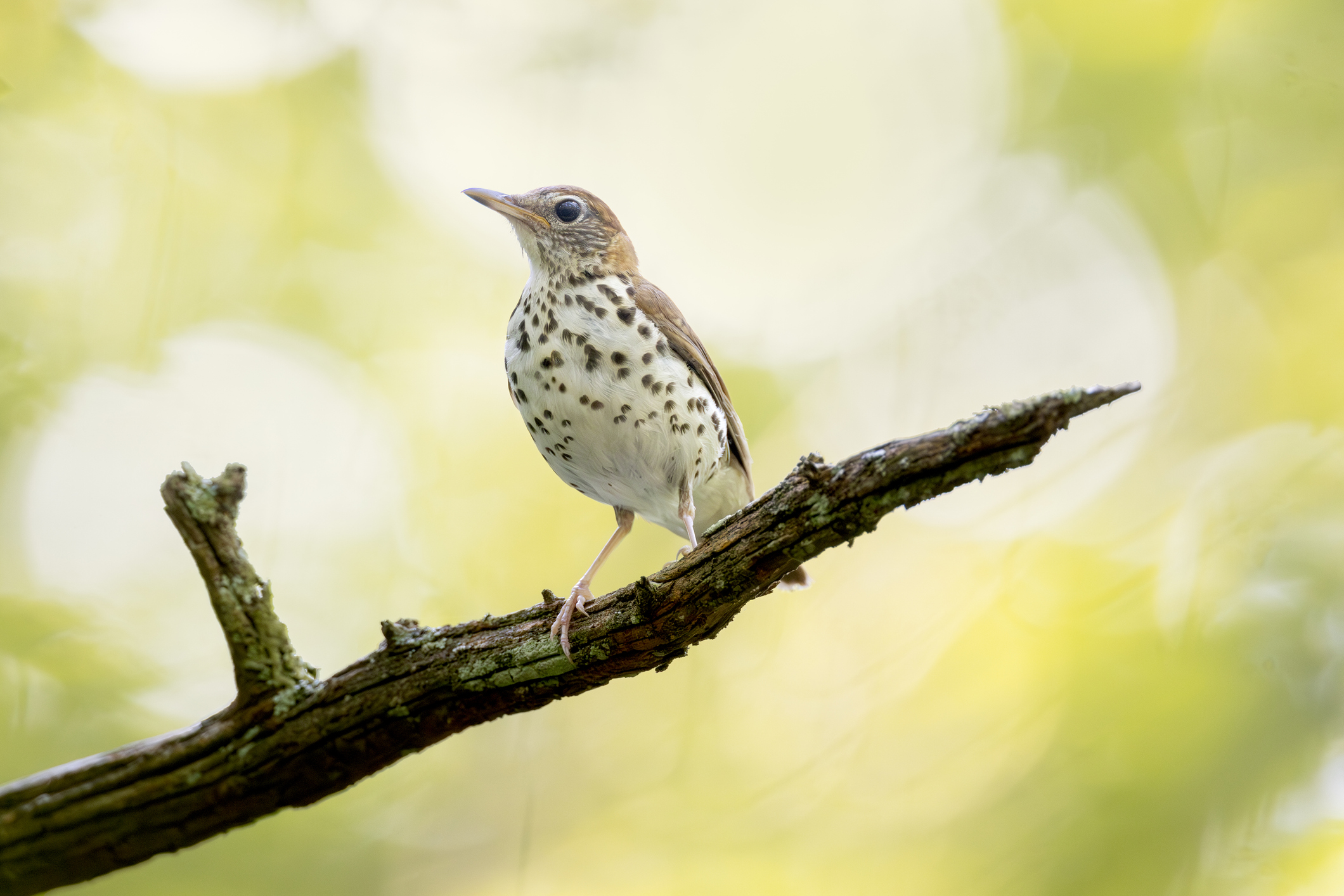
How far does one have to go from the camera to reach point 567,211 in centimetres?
370

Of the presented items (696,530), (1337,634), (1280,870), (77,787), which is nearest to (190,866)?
(77,787)

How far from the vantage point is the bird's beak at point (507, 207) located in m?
3.65

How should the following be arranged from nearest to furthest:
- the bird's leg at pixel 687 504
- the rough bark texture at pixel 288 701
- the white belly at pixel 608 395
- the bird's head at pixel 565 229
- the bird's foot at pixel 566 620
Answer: the rough bark texture at pixel 288 701
the bird's foot at pixel 566 620
the white belly at pixel 608 395
the bird's leg at pixel 687 504
the bird's head at pixel 565 229

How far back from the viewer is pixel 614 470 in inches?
133

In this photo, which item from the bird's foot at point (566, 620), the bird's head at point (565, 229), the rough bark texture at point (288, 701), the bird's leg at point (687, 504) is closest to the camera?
the rough bark texture at point (288, 701)

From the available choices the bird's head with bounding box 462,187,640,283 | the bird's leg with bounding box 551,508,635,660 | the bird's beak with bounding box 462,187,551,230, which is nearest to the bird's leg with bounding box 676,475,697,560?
the bird's leg with bounding box 551,508,635,660

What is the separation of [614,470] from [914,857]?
302 centimetres

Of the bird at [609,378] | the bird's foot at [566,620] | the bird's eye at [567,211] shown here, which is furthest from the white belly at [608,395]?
the bird's foot at [566,620]

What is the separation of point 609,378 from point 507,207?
1.03 meters

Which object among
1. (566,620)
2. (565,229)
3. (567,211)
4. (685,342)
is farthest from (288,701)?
(567,211)

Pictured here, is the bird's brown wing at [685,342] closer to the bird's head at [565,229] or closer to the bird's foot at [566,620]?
the bird's head at [565,229]

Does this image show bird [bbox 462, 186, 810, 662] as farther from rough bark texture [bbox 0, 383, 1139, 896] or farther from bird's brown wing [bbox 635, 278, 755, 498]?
rough bark texture [bbox 0, 383, 1139, 896]

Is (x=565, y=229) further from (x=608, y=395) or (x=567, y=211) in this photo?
(x=608, y=395)

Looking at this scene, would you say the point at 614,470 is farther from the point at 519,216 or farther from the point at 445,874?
the point at 445,874
